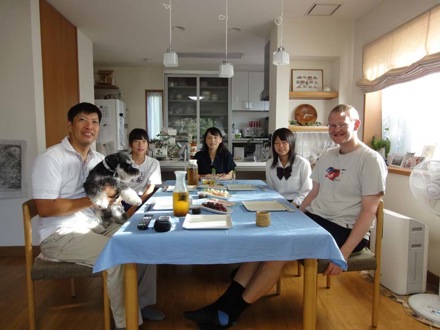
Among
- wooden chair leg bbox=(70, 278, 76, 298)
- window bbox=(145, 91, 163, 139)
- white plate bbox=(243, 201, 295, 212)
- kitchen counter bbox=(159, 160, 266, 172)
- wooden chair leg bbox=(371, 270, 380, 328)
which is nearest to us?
white plate bbox=(243, 201, 295, 212)

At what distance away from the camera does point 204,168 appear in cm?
282

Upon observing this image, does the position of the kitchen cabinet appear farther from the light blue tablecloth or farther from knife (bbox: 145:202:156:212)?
the light blue tablecloth

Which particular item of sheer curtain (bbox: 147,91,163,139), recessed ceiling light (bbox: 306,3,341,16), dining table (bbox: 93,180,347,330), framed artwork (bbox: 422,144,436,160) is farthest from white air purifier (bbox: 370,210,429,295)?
sheer curtain (bbox: 147,91,163,139)

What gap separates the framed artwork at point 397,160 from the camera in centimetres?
263

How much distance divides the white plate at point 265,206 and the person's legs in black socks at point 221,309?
16.6 inches

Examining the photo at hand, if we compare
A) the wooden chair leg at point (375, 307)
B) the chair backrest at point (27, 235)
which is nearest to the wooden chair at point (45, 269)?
the chair backrest at point (27, 235)

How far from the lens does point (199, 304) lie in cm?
192

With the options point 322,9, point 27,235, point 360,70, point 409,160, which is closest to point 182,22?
point 322,9

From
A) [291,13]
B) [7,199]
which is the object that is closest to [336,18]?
[291,13]

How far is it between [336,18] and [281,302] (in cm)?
294

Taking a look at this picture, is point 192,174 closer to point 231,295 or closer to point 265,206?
point 265,206

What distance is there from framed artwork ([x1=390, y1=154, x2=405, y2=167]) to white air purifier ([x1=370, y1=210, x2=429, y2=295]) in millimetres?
726

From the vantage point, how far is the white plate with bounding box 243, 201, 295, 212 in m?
1.54

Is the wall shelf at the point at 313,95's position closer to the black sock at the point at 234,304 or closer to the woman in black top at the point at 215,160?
the woman in black top at the point at 215,160
